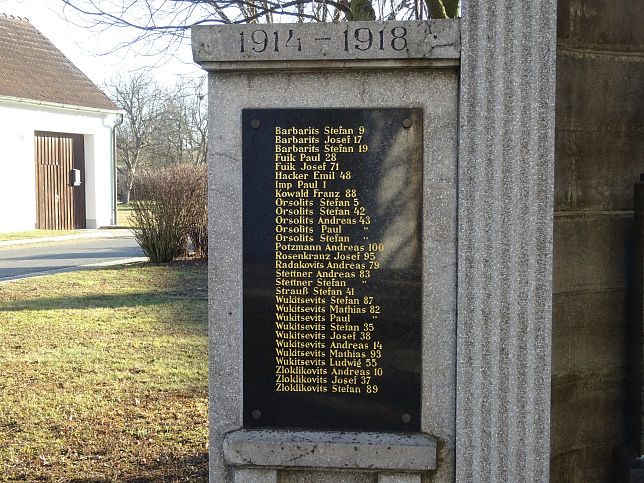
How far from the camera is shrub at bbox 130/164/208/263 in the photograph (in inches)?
589

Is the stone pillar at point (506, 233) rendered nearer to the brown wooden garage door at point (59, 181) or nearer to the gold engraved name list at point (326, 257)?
the gold engraved name list at point (326, 257)

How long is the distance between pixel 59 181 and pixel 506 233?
24224mm

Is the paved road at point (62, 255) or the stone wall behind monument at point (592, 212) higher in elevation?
the stone wall behind monument at point (592, 212)

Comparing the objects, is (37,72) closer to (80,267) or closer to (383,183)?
(80,267)

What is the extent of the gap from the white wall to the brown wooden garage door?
0.29 m

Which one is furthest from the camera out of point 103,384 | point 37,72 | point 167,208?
point 37,72

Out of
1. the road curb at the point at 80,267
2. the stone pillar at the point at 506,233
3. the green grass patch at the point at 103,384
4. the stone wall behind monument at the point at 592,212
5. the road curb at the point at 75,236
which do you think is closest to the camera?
the stone pillar at the point at 506,233

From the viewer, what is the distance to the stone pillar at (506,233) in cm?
316

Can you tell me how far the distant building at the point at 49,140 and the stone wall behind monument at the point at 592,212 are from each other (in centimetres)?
2208

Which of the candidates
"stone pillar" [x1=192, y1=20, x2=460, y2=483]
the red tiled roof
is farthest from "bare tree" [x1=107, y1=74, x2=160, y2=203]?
"stone pillar" [x1=192, y1=20, x2=460, y2=483]

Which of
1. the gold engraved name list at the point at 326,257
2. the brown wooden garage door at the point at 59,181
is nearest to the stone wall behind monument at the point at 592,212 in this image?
the gold engraved name list at the point at 326,257

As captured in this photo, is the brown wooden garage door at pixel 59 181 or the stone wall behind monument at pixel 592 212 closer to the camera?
the stone wall behind monument at pixel 592 212

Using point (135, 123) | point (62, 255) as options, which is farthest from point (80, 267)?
point (135, 123)

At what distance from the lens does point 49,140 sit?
24781mm
